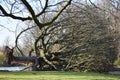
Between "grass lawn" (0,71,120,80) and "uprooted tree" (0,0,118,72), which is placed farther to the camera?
"uprooted tree" (0,0,118,72)

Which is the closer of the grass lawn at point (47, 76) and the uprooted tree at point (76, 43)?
the grass lawn at point (47, 76)

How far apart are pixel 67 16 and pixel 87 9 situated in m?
1.35

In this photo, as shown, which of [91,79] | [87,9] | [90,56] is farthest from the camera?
[87,9]

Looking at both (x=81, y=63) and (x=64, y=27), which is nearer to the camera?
(x=81, y=63)

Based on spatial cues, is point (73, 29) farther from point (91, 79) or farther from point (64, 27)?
point (91, 79)

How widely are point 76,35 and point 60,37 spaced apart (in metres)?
1.06

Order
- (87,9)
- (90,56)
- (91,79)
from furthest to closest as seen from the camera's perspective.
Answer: (87,9), (90,56), (91,79)

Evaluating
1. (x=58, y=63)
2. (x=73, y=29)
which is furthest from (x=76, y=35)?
(x=58, y=63)

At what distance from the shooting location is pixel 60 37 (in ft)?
53.6

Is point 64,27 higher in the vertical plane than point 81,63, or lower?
higher

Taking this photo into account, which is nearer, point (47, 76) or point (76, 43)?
point (47, 76)

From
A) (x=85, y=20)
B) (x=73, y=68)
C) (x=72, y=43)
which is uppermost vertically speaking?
(x=85, y=20)

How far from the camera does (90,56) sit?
14406mm

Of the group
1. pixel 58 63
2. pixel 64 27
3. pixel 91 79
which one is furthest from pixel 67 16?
pixel 91 79
